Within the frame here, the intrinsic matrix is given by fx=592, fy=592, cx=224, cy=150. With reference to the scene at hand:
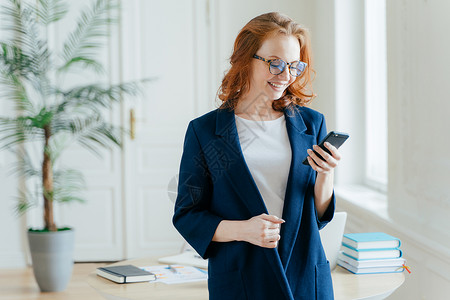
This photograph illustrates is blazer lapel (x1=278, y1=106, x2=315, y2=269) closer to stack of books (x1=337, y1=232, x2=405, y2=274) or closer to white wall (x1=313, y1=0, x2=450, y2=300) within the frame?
stack of books (x1=337, y1=232, x2=405, y2=274)

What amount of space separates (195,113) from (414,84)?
264 centimetres

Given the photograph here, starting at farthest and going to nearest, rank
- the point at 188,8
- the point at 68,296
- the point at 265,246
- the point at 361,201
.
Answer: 1. the point at 188,8
2. the point at 68,296
3. the point at 361,201
4. the point at 265,246

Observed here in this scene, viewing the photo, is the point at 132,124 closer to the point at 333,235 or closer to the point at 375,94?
the point at 375,94

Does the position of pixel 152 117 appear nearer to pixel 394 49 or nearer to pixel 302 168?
pixel 394 49

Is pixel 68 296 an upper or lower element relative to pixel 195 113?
lower

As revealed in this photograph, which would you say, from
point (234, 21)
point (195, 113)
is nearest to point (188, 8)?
point (234, 21)

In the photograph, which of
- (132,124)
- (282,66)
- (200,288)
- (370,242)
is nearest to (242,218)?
(282,66)

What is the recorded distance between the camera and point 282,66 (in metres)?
1.51

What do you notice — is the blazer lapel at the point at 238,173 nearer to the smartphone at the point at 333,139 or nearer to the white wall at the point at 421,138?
the smartphone at the point at 333,139

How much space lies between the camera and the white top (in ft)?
5.12

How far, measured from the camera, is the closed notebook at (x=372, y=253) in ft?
7.33

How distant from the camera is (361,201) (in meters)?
3.63

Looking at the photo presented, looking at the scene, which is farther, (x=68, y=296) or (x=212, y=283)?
(x=68, y=296)

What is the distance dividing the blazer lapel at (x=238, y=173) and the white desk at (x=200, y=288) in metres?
0.57
